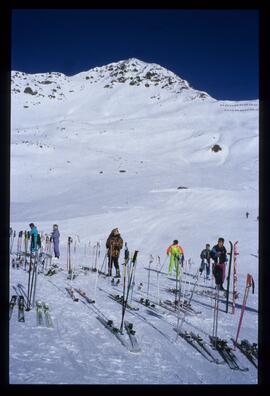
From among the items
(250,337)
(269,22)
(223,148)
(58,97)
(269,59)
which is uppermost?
(58,97)

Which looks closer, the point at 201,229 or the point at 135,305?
the point at 135,305

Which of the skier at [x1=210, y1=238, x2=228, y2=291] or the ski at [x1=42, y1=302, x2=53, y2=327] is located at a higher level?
the skier at [x1=210, y1=238, x2=228, y2=291]

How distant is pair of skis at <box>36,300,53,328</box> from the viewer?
496 centimetres

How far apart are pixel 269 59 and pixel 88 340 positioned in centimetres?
319

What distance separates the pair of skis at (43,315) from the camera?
4.96 m

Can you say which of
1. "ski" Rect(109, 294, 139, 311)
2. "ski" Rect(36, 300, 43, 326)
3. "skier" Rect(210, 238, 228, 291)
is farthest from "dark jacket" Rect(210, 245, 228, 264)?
"ski" Rect(36, 300, 43, 326)

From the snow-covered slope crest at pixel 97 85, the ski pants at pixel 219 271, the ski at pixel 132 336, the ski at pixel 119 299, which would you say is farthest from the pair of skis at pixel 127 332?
the snow-covered slope crest at pixel 97 85

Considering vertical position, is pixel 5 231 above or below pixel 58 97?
below

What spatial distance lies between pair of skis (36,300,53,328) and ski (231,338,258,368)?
6.78 ft

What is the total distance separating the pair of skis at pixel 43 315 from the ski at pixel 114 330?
2.07 ft

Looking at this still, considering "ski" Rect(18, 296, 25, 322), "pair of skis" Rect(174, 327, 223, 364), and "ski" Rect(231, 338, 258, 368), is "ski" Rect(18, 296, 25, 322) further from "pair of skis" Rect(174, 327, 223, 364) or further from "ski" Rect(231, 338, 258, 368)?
"ski" Rect(231, 338, 258, 368)
